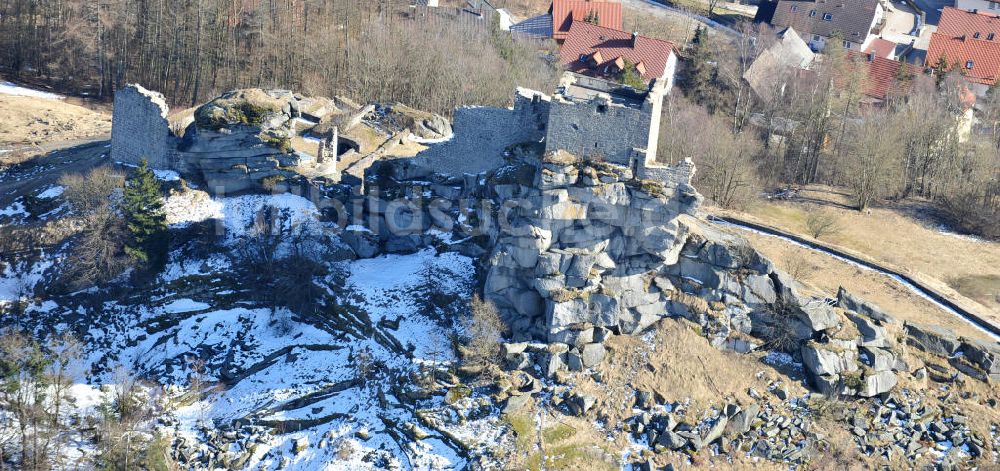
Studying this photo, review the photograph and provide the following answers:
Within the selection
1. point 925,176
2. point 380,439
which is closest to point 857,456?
point 380,439

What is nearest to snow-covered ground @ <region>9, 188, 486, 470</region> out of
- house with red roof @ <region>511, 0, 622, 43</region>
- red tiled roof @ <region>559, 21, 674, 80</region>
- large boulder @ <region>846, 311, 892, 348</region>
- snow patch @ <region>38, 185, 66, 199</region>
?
snow patch @ <region>38, 185, 66, 199</region>

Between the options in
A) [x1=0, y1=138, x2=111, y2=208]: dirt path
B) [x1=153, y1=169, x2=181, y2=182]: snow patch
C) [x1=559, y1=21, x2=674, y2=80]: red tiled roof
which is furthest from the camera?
[x1=559, y1=21, x2=674, y2=80]: red tiled roof

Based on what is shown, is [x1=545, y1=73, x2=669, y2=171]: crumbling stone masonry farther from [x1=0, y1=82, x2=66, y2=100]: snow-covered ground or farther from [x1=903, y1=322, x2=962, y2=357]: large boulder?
[x1=0, y1=82, x2=66, y2=100]: snow-covered ground

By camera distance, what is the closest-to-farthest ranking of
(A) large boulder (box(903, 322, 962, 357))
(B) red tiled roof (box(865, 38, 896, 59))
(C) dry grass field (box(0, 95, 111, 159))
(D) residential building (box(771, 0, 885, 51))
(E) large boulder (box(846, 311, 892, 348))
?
1. (E) large boulder (box(846, 311, 892, 348))
2. (A) large boulder (box(903, 322, 962, 357))
3. (C) dry grass field (box(0, 95, 111, 159))
4. (B) red tiled roof (box(865, 38, 896, 59))
5. (D) residential building (box(771, 0, 885, 51))

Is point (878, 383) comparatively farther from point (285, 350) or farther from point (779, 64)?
point (779, 64)

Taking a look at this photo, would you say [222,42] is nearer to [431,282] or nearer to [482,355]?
[431,282]

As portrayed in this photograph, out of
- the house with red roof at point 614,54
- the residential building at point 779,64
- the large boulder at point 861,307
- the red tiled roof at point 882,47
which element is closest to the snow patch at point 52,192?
the large boulder at point 861,307
